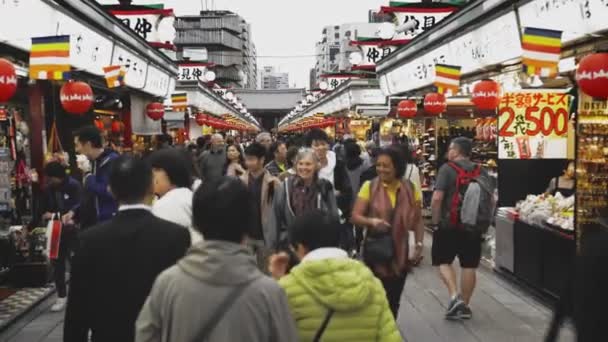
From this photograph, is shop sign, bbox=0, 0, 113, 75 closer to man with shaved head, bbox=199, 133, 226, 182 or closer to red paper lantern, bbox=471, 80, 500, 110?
man with shaved head, bbox=199, 133, 226, 182

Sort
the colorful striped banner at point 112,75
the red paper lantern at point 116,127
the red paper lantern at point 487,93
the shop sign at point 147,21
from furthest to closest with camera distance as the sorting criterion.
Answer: the shop sign at point 147,21 → the red paper lantern at point 116,127 → the colorful striped banner at point 112,75 → the red paper lantern at point 487,93

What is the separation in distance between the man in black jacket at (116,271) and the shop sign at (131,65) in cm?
962

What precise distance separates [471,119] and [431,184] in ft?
11.0

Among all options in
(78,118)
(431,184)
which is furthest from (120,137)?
(431,184)

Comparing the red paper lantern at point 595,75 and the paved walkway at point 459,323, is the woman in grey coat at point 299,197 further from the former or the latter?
the red paper lantern at point 595,75

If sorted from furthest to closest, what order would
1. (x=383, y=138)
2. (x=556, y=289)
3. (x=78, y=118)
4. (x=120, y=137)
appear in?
(x=383, y=138) < (x=120, y=137) < (x=78, y=118) < (x=556, y=289)

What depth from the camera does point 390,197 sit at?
564 cm

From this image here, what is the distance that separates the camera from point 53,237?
25.9ft

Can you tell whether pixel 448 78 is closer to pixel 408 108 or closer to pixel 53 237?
pixel 408 108

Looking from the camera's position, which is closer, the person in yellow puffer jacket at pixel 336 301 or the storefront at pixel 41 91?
the person in yellow puffer jacket at pixel 336 301

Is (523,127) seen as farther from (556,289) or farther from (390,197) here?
(390,197)

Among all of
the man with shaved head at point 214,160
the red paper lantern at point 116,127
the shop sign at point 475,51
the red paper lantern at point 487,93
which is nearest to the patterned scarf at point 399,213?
the shop sign at point 475,51

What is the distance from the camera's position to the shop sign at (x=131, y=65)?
12.6 m

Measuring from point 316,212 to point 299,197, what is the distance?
118 inches
